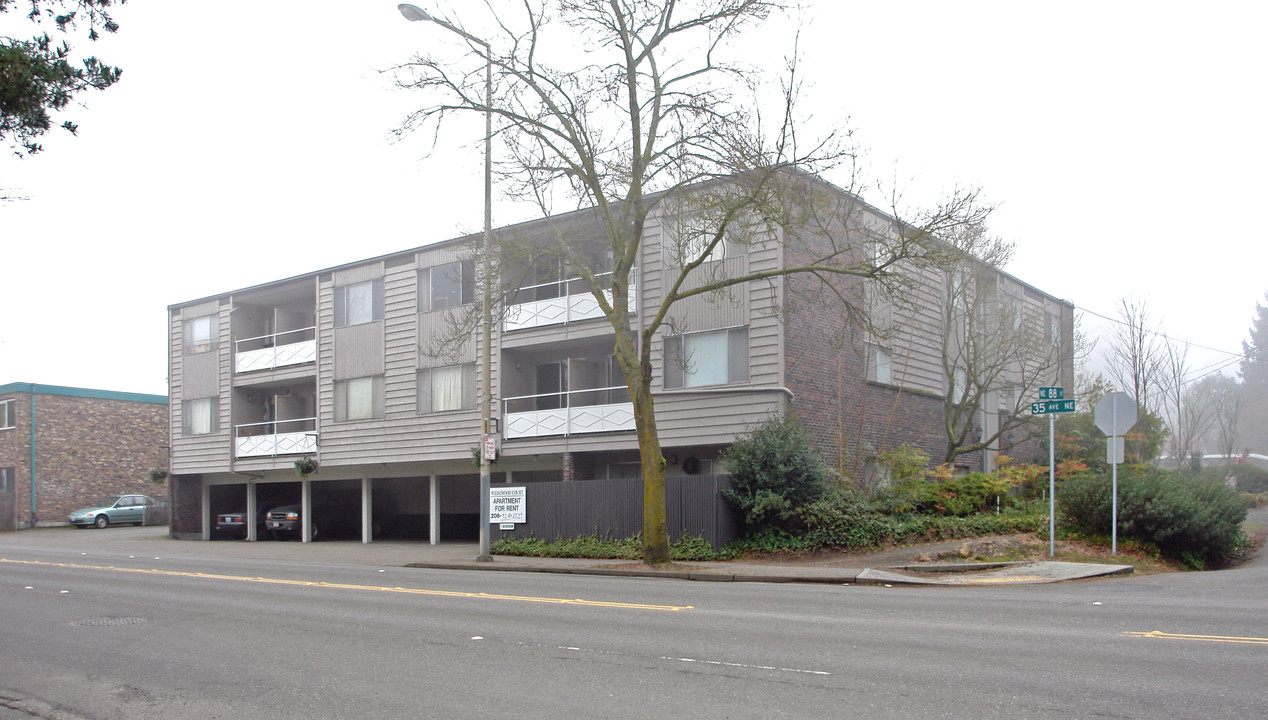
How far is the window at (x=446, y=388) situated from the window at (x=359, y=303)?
2966mm

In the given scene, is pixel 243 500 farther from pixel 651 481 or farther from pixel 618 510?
pixel 651 481

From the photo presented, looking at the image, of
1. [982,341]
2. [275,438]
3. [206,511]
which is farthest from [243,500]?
[982,341]

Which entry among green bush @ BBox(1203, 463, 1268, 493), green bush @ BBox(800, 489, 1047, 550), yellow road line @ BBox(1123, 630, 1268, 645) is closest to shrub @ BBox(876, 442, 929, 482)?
green bush @ BBox(800, 489, 1047, 550)

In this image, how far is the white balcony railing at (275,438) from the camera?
109ft

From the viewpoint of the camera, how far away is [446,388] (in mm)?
29797

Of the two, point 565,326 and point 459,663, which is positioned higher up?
point 565,326

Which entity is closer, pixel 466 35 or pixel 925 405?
pixel 466 35

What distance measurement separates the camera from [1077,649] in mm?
8789

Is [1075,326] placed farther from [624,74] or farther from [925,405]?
[624,74]

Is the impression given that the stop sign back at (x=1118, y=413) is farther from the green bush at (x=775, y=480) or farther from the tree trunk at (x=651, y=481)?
the tree trunk at (x=651, y=481)

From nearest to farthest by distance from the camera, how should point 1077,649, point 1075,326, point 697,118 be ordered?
point 1077,649 → point 697,118 → point 1075,326

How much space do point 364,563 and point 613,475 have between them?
22.6 ft

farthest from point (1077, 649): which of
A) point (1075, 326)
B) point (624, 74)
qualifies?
point (1075, 326)

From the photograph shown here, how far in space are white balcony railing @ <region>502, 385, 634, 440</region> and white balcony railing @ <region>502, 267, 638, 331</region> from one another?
6.39 ft
